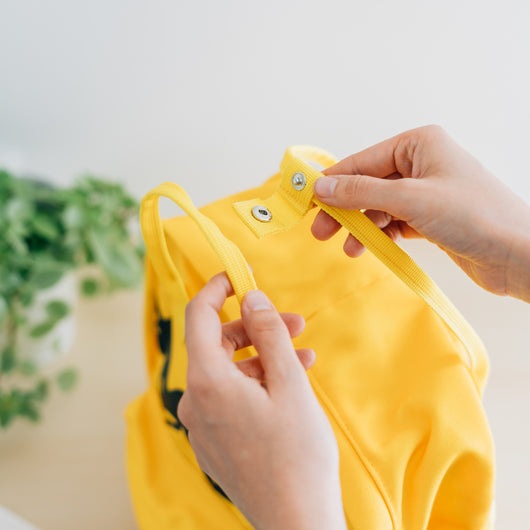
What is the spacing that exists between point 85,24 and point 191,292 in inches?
19.5

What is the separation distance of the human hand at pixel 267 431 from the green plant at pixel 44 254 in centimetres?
37

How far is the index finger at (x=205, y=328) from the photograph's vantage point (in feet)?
1.15

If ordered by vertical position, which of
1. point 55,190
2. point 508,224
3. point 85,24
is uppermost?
point 85,24

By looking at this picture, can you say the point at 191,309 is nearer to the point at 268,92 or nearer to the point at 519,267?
the point at 519,267

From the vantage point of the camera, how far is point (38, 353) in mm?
727

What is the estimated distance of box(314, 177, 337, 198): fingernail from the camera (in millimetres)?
429

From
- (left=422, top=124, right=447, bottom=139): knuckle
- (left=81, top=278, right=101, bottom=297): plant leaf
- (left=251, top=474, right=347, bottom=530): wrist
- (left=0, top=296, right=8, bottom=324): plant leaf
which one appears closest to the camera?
(left=251, top=474, right=347, bottom=530): wrist

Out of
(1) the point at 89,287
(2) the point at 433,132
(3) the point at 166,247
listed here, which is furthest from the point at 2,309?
(2) the point at 433,132

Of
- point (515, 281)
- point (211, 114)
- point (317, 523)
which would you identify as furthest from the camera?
point (211, 114)

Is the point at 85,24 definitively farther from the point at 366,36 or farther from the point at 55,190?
the point at 366,36

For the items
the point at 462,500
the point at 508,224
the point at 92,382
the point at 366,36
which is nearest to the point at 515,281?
the point at 508,224

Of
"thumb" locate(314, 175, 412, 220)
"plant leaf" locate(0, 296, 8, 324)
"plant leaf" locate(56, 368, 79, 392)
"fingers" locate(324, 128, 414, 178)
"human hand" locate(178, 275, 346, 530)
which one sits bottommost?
"human hand" locate(178, 275, 346, 530)

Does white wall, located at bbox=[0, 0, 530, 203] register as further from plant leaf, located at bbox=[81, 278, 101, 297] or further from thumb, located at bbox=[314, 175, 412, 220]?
thumb, located at bbox=[314, 175, 412, 220]

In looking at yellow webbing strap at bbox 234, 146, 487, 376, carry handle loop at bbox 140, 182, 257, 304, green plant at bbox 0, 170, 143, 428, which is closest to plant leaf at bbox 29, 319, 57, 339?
→ green plant at bbox 0, 170, 143, 428
